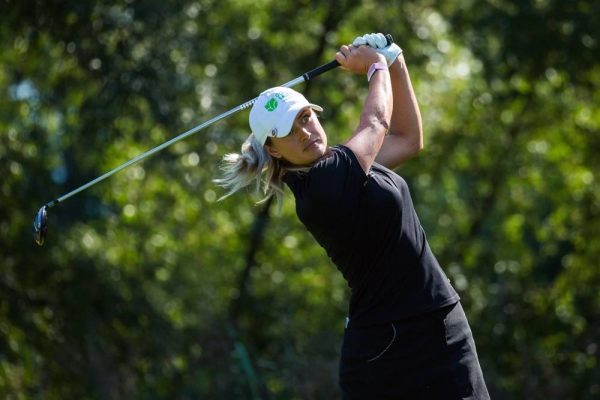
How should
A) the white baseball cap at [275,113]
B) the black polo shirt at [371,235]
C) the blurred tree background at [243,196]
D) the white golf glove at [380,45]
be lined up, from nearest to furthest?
the black polo shirt at [371,235], the white baseball cap at [275,113], the white golf glove at [380,45], the blurred tree background at [243,196]

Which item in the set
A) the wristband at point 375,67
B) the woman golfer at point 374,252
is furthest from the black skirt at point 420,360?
the wristband at point 375,67

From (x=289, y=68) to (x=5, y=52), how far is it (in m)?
2.41

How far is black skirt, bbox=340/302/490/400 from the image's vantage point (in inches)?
119

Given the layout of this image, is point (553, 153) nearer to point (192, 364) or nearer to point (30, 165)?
point (192, 364)

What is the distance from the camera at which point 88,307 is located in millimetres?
8188

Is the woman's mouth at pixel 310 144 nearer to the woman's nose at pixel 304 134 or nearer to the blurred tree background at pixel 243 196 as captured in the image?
the woman's nose at pixel 304 134

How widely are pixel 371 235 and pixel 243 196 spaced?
6.47 m

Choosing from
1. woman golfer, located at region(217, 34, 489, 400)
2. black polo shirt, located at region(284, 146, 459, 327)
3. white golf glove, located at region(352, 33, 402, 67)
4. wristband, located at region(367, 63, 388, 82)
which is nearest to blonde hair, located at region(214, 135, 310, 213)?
woman golfer, located at region(217, 34, 489, 400)

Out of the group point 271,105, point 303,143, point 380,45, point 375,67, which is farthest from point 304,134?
point 380,45

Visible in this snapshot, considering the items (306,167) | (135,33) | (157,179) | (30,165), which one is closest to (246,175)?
(306,167)

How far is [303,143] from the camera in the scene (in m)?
3.12

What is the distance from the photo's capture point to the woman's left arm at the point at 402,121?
137 inches

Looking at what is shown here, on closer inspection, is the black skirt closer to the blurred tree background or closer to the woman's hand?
the woman's hand

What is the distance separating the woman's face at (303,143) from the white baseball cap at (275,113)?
0.02m
